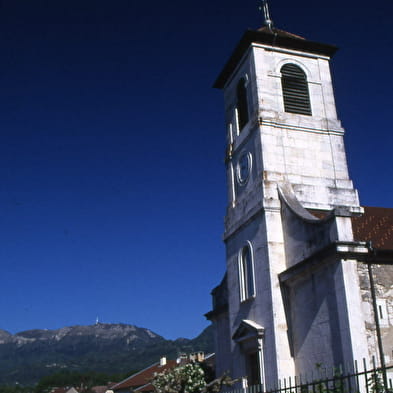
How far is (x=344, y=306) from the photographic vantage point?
599 inches

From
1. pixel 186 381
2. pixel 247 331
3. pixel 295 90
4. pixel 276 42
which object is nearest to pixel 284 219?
pixel 247 331

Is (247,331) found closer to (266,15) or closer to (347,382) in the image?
(347,382)

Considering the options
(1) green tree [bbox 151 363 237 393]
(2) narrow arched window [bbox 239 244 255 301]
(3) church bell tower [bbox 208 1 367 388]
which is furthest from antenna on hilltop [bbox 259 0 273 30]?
(1) green tree [bbox 151 363 237 393]

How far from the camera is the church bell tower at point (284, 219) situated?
1602 cm

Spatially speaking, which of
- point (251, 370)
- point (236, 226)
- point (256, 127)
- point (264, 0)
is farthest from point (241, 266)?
point (264, 0)

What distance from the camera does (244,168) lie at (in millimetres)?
23062

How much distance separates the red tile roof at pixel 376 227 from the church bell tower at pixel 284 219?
2.17ft

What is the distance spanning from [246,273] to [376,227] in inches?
211

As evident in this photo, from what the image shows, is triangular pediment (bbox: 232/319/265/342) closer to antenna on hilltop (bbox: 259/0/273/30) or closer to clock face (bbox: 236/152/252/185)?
clock face (bbox: 236/152/252/185)

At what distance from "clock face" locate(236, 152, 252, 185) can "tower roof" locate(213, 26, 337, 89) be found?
5.18 m

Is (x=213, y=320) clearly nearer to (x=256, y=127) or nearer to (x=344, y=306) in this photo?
(x=256, y=127)

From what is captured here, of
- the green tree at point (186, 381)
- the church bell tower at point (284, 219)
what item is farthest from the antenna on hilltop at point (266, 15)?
the green tree at point (186, 381)

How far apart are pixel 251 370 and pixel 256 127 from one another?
975 cm

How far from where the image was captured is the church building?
15.8 m
